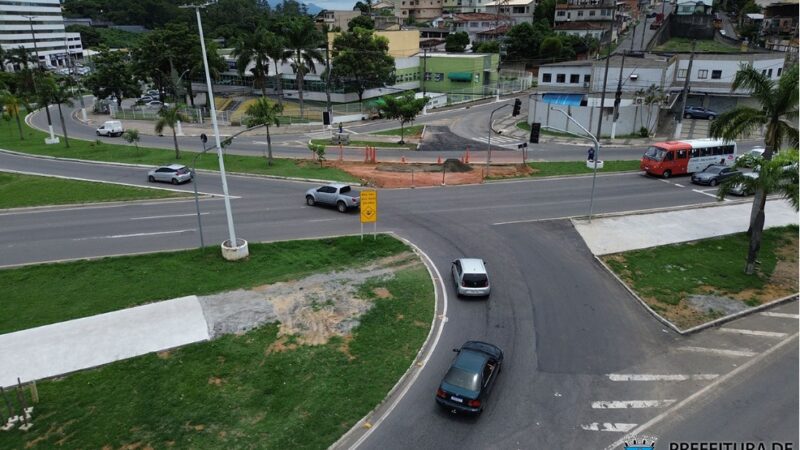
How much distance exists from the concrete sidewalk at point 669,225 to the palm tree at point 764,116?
13.3 feet

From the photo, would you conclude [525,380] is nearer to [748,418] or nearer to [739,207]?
[748,418]

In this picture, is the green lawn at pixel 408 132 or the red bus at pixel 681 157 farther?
the green lawn at pixel 408 132

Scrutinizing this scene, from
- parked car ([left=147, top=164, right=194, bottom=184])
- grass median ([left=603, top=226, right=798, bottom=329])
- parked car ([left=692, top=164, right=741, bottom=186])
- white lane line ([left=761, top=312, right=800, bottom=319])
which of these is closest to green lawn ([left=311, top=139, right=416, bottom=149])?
parked car ([left=147, top=164, right=194, bottom=184])

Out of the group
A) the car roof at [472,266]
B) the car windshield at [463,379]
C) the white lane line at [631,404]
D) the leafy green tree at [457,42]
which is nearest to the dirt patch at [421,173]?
the car roof at [472,266]

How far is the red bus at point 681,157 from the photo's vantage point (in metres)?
39.5

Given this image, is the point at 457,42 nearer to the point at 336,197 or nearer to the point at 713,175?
the point at 713,175

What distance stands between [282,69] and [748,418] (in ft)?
280

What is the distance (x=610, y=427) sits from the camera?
47.9ft

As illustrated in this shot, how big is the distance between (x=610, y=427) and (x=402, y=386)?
6200 millimetres

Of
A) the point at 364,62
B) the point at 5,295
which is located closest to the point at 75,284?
the point at 5,295

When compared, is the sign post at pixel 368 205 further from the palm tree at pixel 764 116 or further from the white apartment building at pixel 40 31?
the white apartment building at pixel 40 31

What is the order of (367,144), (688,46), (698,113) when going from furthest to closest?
(688,46), (698,113), (367,144)

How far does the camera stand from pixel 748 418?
1494cm

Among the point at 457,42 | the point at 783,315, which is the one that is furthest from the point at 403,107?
the point at 457,42
